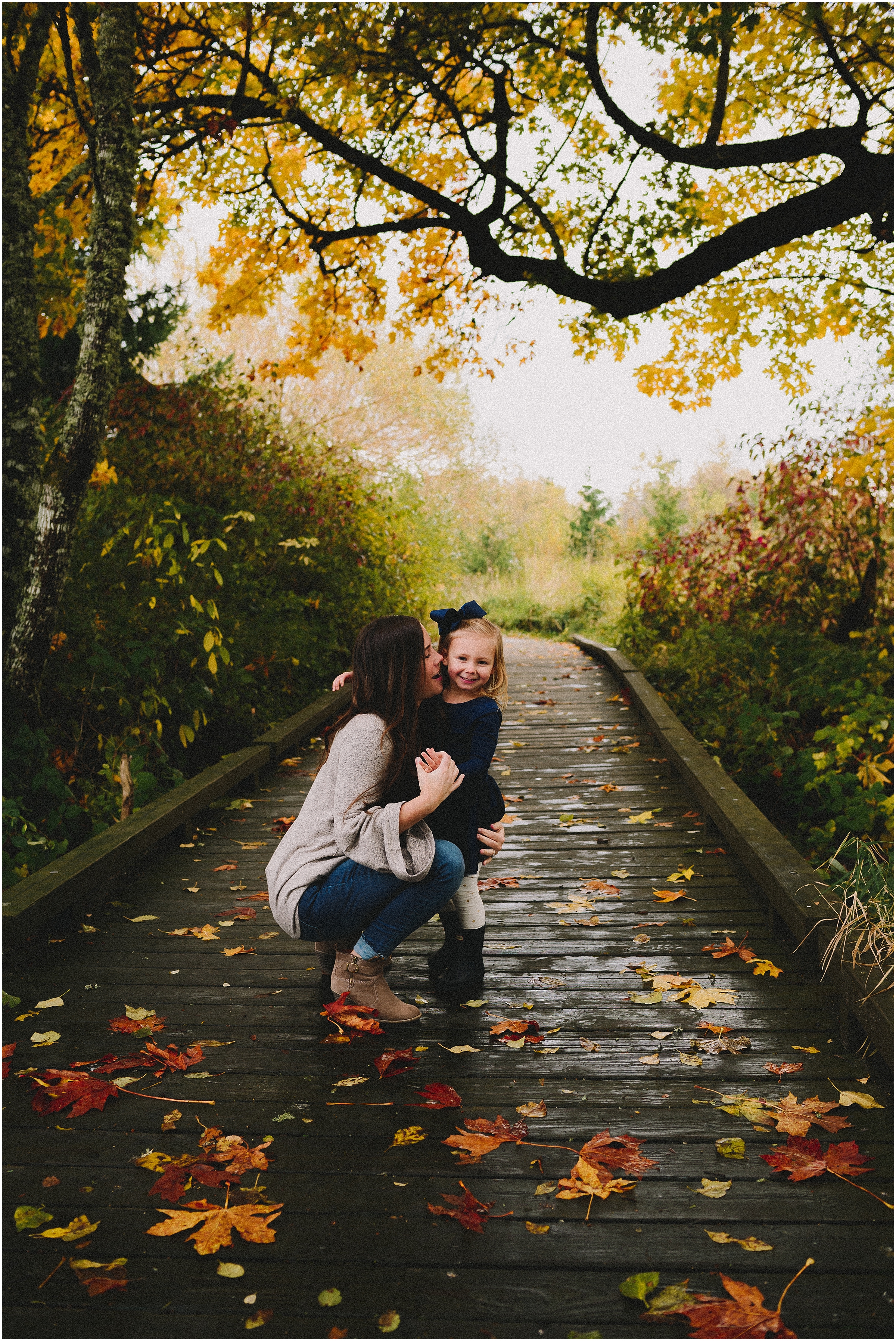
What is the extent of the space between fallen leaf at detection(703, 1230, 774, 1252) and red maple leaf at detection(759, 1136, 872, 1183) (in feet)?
0.88

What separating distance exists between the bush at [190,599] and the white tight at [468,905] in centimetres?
244

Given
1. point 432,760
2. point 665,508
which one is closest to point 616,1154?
point 432,760

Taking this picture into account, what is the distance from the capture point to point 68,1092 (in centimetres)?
286

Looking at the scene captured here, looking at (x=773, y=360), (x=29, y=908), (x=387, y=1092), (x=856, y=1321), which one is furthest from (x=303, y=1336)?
(x=773, y=360)

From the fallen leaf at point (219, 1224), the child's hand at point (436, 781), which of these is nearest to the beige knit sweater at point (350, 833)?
the child's hand at point (436, 781)

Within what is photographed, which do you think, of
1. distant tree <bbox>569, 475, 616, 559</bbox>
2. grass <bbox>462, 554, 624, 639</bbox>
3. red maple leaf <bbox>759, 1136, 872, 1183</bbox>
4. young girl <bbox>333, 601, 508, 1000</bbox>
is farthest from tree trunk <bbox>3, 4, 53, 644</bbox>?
distant tree <bbox>569, 475, 616, 559</bbox>

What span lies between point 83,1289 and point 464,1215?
897 mm

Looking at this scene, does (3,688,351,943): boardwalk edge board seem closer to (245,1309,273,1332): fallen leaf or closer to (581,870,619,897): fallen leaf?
(245,1309,273,1332): fallen leaf

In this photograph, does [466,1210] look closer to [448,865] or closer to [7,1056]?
[448,865]

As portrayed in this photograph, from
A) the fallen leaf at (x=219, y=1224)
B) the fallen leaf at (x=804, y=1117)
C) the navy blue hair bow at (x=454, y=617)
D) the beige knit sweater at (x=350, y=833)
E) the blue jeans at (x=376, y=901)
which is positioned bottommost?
the fallen leaf at (x=219, y=1224)

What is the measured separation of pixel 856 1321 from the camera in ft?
6.48

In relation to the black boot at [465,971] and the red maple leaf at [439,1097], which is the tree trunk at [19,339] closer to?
the black boot at [465,971]

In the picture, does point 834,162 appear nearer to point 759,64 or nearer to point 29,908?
point 759,64

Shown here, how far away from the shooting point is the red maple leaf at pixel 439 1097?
9.14ft
